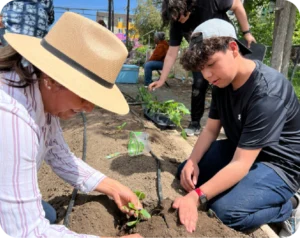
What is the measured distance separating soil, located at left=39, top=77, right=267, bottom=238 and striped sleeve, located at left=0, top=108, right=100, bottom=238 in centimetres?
74

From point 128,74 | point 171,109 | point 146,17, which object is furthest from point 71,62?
point 146,17

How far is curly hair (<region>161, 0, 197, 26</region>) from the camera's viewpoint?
9.72ft

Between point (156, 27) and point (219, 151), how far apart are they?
2159cm

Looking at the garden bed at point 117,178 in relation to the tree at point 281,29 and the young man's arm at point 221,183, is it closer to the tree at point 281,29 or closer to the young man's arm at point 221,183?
the young man's arm at point 221,183

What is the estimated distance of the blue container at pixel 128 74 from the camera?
7848 mm

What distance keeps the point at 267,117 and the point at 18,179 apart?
138 cm

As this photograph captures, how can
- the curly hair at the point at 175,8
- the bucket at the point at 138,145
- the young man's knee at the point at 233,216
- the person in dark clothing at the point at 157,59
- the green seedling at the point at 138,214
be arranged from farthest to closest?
the person in dark clothing at the point at 157,59 → the curly hair at the point at 175,8 → the bucket at the point at 138,145 → the young man's knee at the point at 233,216 → the green seedling at the point at 138,214

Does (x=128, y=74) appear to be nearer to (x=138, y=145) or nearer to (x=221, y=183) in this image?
(x=138, y=145)

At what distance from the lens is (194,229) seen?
70.1 inches

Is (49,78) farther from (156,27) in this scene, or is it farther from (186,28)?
(156,27)

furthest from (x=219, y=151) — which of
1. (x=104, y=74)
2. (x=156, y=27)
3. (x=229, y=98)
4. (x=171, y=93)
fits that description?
(x=156, y=27)

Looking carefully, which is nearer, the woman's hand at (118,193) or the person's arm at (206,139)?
the woman's hand at (118,193)

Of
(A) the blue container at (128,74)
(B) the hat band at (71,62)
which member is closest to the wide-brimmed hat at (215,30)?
(B) the hat band at (71,62)

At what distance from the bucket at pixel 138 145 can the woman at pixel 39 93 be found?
153 centimetres
